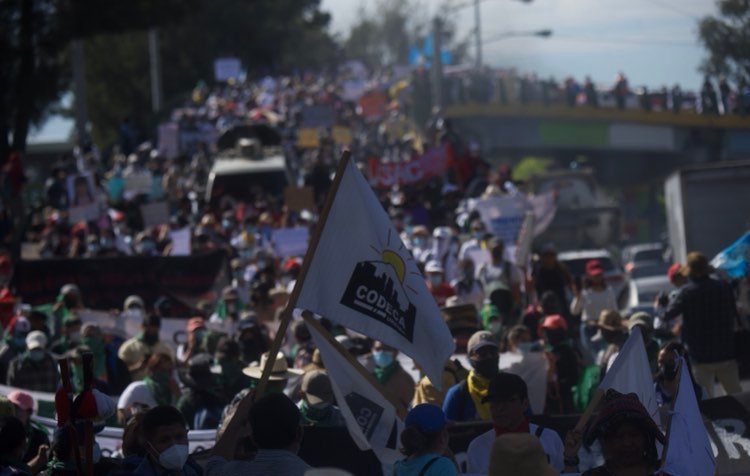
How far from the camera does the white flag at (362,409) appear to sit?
25.2 ft

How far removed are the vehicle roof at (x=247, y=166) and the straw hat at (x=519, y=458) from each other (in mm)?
23728

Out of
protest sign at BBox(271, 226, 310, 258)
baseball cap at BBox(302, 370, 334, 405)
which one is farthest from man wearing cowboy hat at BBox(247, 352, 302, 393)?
protest sign at BBox(271, 226, 310, 258)

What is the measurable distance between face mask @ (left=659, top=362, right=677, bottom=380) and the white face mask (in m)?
2.92

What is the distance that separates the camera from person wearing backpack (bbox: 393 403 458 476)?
620 centimetres

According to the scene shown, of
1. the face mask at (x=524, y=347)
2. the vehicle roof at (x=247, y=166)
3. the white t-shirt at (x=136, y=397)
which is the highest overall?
the vehicle roof at (x=247, y=166)

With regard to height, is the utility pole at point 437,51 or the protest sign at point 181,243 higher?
the utility pole at point 437,51

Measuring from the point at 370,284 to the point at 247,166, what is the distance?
21824 millimetres

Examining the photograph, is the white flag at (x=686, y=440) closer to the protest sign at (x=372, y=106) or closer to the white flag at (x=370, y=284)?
the white flag at (x=370, y=284)

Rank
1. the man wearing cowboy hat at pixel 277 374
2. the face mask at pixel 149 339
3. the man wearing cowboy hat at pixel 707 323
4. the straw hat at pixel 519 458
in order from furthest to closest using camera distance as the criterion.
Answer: the face mask at pixel 149 339 < the man wearing cowboy hat at pixel 707 323 < the man wearing cowboy hat at pixel 277 374 < the straw hat at pixel 519 458

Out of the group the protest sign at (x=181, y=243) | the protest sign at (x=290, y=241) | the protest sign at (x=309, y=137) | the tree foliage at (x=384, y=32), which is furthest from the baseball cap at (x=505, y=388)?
the tree foliage at (x=384, y=32)

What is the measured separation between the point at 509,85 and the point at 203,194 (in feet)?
105

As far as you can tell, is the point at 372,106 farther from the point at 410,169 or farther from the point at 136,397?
the point at 136,397

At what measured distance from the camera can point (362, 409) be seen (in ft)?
25.5

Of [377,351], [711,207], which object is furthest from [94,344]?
[711,207]
